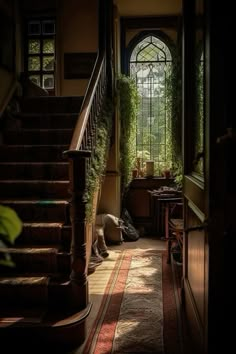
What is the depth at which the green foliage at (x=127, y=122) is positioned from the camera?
568 centimetres

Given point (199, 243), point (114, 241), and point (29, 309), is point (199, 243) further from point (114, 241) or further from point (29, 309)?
point (114, 241)

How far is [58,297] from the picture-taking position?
106 inches

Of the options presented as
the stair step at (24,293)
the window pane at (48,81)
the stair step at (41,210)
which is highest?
the window pane at (48,81)

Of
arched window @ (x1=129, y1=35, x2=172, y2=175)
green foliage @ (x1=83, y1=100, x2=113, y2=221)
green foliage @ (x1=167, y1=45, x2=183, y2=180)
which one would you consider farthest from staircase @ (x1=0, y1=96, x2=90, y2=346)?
arched window @ (x1=129, y1=35, x2=172, y2=175)

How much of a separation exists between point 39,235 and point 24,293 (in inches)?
22.0

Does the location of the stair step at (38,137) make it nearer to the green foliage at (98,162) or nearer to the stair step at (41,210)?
the green foliage at (98,162)

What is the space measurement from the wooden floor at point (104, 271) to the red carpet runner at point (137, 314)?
5cm

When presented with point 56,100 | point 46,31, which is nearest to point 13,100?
point 56,100

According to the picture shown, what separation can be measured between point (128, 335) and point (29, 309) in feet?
2.37

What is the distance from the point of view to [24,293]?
270 centimetres

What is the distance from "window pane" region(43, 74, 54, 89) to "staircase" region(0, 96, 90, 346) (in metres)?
1.52

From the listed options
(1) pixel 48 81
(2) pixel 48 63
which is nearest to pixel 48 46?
(2) pixel 48 63

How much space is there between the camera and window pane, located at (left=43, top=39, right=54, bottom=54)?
19.7 ft

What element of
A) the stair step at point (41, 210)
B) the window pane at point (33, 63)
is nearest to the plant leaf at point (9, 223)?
the stair step at point (41, 210)
